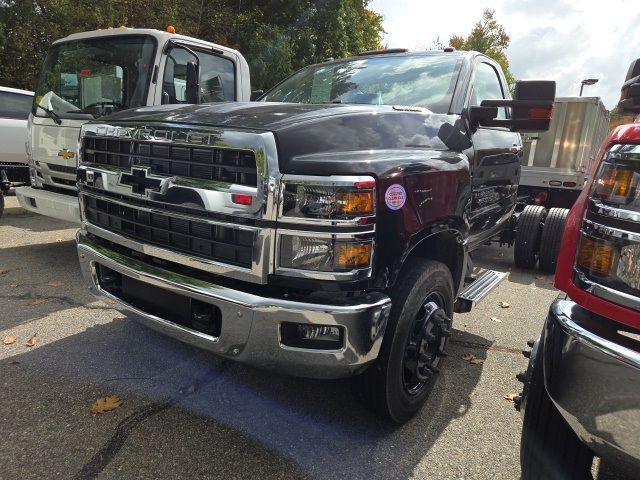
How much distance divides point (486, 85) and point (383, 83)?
2.96 feet

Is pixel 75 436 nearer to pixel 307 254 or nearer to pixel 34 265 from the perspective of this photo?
pixel 307 254

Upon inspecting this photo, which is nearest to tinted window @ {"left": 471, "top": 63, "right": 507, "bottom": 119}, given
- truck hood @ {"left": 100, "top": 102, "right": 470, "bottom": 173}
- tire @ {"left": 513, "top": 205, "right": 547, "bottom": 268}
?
truck hood @ {"left": 100, "top": 102, "right": 470, "bottom": 173}

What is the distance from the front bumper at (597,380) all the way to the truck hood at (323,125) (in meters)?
0.99

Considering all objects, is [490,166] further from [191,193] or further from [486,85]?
[191,193]

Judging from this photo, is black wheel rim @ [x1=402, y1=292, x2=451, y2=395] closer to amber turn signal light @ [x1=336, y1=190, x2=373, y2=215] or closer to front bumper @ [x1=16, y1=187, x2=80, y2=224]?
amber turn signal light @ [x1=336, y1=190, x2=373, y2=215]

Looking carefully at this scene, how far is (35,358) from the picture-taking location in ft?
10.3

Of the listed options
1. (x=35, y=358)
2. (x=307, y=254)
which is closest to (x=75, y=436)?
(x=35, y=358)

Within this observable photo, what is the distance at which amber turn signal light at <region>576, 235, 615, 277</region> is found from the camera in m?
1.45

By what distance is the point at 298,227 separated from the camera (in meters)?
1.98

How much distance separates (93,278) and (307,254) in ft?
4.95

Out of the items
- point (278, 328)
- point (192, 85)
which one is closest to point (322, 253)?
point (278, 328)

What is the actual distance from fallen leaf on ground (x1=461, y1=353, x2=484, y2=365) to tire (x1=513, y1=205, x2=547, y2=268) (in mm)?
2935

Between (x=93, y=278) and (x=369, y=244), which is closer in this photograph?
(x=369, y=244)

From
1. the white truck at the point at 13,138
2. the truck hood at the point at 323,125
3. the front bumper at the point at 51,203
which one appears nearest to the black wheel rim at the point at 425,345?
the truck hood at the point at 323,125
